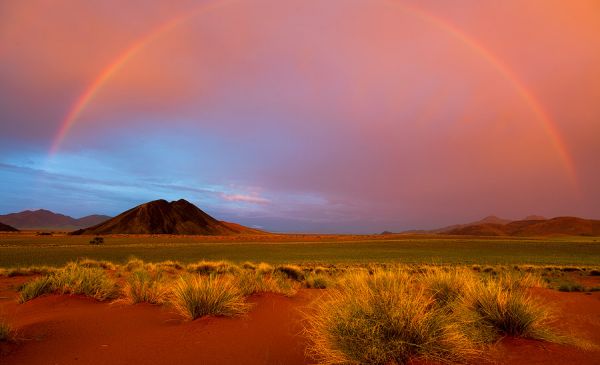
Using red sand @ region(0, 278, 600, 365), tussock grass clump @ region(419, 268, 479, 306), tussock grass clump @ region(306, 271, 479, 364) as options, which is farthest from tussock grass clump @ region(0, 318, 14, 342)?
tussock grass clump @ region(419, 268, 479, 306)

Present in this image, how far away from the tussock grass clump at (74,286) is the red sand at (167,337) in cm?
33

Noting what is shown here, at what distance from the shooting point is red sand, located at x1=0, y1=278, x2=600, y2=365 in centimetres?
626

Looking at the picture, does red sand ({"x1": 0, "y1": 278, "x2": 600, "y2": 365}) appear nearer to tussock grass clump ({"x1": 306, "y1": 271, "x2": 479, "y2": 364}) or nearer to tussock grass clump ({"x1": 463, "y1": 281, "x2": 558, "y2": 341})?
tussock grass clump ({"x1": 463, "y1": 281, "x2": 558, "y2": 341})

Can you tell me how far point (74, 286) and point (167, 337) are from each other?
549cm

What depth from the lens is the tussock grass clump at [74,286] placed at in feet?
37.5

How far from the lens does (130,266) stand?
26.3 metres

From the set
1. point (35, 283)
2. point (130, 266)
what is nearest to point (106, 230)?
point (130, 266)

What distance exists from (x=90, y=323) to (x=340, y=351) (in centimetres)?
605

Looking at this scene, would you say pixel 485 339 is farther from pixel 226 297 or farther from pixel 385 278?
pixel 226 297

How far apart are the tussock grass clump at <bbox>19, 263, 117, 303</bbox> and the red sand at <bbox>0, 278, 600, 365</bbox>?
329 mm

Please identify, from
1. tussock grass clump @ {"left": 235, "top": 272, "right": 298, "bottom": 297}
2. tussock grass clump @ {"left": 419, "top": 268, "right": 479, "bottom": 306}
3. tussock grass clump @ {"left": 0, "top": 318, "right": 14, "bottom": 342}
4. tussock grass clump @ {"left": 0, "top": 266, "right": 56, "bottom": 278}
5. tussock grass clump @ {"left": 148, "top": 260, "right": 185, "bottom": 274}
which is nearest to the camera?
tussock grass clump @ {"left": 0, "top": 318, "right": 14, "bottom": 342}

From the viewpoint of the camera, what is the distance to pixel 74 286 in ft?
37.4

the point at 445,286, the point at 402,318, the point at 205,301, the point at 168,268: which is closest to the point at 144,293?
the point at 205,301

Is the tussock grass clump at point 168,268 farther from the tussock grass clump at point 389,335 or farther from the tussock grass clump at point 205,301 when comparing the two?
the tussock grass clump at point 389,335
